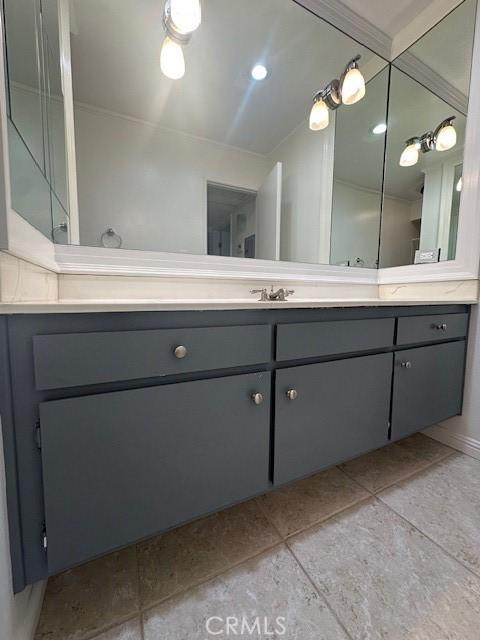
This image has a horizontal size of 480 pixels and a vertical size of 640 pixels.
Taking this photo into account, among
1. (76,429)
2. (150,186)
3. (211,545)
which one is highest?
(150,186)

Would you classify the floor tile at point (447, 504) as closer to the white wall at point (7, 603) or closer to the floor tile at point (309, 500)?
the floor tile at point (309, 500)

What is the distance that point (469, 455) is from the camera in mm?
1363

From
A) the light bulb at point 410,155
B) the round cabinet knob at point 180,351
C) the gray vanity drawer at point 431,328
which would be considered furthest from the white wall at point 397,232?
the round cabinet knob at point 180,351

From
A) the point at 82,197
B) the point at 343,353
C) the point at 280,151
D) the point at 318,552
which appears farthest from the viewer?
the point at 280,151

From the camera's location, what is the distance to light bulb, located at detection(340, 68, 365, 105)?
144 centimetres

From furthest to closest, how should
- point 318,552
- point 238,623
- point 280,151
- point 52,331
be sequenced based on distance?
point 280,151, point 318,552, point 238,623, point 52,331

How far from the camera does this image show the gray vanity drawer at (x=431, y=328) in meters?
1.12

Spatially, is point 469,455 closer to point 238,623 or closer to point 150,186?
point 238,623

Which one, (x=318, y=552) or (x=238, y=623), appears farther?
(x=318, y=552)

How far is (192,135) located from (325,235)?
95 centimetres

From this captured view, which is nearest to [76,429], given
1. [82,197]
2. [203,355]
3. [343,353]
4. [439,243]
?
[203,355]

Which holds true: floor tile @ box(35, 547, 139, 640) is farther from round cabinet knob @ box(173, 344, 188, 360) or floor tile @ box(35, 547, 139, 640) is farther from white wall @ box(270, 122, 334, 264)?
white wall @ box(270, 122, 334, 264)

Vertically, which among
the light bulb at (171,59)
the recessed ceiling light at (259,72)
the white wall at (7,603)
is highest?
the recessed ceiling light at (259,72)

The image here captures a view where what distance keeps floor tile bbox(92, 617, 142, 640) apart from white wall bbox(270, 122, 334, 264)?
1.49m
